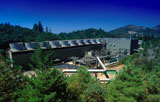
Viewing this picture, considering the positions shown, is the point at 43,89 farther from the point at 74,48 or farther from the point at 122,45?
the point at 122,45

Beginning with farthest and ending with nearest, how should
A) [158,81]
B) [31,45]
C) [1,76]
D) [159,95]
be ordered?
[31,45] → [158,81] → [159,95] → [1,76]

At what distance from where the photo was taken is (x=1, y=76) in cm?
548

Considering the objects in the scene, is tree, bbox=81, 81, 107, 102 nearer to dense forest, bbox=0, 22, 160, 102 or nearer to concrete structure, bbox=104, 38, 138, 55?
dense forest, bbox=0, 22, 160, 102

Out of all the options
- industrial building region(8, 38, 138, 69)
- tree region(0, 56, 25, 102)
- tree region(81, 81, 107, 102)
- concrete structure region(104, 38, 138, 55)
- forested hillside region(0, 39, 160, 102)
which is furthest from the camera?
concrete structure region(104, 38, 138, 55)

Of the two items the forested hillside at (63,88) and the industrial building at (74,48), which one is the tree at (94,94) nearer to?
the forested hillside at (63,88)

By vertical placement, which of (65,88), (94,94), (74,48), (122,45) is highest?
(122,45)

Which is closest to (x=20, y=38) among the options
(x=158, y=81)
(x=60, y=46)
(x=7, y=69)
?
(x=60, y=46)

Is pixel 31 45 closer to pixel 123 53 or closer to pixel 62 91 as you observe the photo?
pixel 62 91

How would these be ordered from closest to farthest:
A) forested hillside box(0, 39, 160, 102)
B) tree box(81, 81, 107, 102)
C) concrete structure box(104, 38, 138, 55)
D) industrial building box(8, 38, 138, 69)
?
1. forested hillside box(0, 39, 160, 102)
2. tree box(81, 81, 107, 102)
3. industrial building box(8, 38, 138, 69)
4. concrete structure box(104, 38, 138, 55)

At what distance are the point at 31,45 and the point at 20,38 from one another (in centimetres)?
3138

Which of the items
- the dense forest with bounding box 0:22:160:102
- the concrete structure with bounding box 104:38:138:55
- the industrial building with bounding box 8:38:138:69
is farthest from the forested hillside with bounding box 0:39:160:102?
the concrete structure with bounding box 104:38:138:55

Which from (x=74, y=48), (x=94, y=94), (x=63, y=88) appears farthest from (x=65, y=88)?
(x=74, y=48)

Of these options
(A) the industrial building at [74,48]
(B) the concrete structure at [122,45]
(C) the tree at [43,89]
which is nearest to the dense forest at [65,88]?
(C) the tree at [43,89]

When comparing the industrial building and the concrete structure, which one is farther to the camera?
the concrete structure
